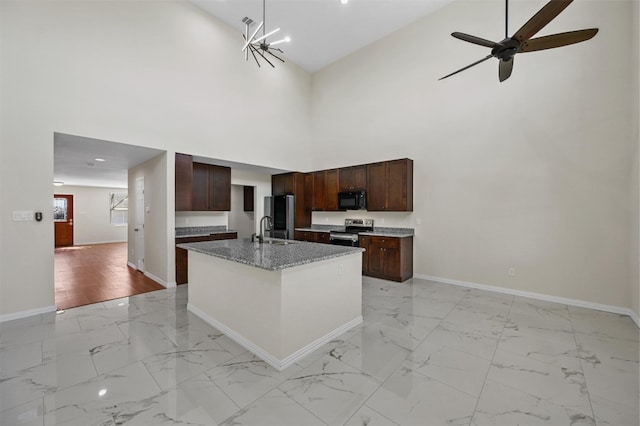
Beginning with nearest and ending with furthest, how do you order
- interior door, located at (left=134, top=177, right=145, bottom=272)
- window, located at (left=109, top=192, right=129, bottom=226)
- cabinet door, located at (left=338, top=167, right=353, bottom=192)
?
interior door, located at (left=134, top=177, right=145, bottom=272) → cabinet door, located at (left=338, top=167, right=353, bottom=192) → window, located at (left=109, top=192, right=129, bottom=226)

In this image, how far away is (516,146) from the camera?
3.90m

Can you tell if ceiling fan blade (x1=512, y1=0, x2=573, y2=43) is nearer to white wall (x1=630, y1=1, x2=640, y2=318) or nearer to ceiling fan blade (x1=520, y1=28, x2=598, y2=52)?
ceiling fan blade (x1=520, y1=28, x2=598, y2=52)

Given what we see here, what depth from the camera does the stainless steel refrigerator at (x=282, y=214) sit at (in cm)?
635

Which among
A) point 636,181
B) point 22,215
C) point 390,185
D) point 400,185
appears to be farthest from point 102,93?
point 636,181

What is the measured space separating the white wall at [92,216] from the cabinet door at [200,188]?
26.5ft

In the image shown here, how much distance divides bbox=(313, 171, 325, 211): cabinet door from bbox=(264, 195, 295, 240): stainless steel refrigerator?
58 cm

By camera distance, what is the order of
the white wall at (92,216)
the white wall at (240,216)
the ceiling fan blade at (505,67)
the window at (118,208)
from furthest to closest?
1. the window at (118,208)
2. the white wall at (92,216)
3. the white wall at (240,216)
4. the ceiling fan blade at (505,67)

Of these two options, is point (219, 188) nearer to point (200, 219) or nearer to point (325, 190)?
point (200, 219)

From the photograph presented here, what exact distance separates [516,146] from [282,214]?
4796 millimetres

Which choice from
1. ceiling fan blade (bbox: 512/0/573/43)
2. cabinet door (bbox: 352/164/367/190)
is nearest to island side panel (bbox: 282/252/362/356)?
ceiling fan blade (bbox: 512/0/573/43)

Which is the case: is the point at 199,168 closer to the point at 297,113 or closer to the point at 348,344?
the point at 297,113

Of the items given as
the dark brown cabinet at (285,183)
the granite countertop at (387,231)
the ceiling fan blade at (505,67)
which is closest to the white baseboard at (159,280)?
the granite countertop at (387,231)

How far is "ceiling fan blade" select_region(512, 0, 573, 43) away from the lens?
176 centimetres

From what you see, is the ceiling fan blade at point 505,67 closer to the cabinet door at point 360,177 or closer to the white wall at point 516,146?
the white wall at point 516,146
